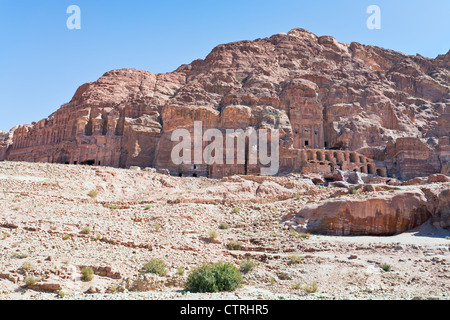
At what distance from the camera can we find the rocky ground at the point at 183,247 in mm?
12414

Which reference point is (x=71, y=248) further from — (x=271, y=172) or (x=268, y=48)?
(x=268, y=48)

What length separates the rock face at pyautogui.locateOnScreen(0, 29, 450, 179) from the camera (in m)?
42.5

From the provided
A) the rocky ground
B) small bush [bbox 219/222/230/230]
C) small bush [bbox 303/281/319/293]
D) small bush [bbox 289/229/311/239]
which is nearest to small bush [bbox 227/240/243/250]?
the rocky ground

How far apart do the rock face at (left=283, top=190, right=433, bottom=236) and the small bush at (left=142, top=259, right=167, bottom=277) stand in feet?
28.4

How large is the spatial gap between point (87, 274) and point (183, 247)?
5079 millimetres

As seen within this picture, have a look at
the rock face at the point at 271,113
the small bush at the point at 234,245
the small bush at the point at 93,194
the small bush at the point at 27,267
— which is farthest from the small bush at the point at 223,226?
the rock face at the point at 271,113

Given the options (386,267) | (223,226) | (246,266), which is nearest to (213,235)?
(223,226)

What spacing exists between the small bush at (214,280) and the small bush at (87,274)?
3.53 meters

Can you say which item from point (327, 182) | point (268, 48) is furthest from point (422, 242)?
point (268, 48)

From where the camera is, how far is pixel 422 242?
659 inches

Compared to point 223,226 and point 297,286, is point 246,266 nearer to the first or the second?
point 297,286

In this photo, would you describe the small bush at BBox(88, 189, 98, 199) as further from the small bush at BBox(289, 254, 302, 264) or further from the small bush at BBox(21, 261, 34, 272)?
the small bush at BBox(289, 254, 302, 264)

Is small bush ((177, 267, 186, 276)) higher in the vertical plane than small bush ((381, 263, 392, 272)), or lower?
lower
